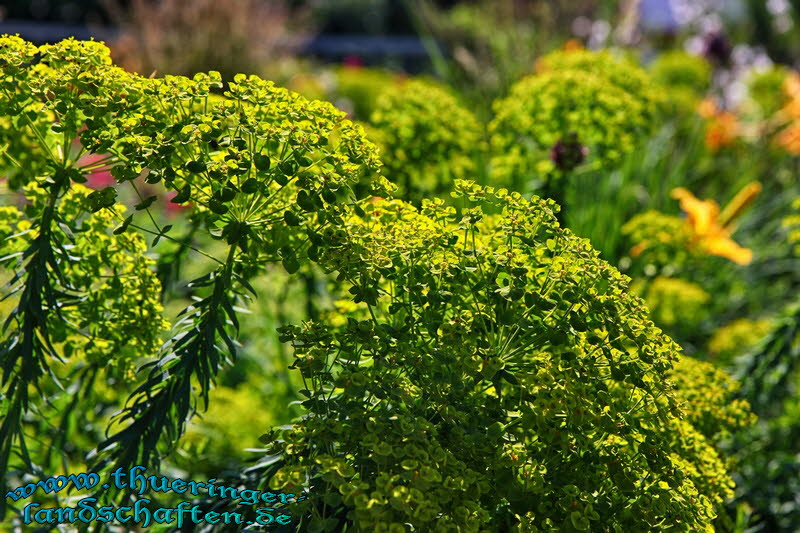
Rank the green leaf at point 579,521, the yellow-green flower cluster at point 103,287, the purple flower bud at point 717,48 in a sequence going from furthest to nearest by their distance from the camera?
1. the purple flower bud at point 717,48
2. the yellow-green flower cluster at point 103,287
3. the green leaf at point 579,521

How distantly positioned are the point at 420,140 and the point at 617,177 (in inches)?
72.0

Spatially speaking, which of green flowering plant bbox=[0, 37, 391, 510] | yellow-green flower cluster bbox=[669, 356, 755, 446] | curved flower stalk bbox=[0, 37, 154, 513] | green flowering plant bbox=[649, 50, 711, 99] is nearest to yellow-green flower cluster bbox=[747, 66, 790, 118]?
green flowering plant bbox=[649, 50, 711, 99]

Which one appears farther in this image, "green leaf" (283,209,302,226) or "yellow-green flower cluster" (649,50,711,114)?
"yellow-green flower cluster" (649,50,711,114)

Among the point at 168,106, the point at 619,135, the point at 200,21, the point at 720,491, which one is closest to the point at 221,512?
the point at 168,106

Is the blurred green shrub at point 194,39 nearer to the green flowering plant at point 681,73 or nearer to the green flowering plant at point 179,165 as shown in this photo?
the green flowering plant at point 681,73

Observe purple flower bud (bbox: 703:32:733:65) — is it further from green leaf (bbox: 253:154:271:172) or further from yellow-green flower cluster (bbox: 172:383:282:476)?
green leaf (bbox: 253:154:271:172)

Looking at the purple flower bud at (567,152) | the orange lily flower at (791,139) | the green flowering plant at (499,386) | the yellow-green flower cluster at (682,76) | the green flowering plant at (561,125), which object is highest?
the yellow-green flower cluster at (682,76)

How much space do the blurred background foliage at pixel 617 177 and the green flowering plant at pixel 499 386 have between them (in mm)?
415

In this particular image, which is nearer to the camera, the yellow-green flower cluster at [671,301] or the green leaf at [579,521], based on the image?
the green leaf at [579,521]

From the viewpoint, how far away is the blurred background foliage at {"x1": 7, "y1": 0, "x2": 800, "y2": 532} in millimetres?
2562

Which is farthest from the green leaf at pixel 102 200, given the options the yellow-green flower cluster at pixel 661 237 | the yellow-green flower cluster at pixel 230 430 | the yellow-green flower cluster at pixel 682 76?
the yellow-green flower cluster at pixel 682 76

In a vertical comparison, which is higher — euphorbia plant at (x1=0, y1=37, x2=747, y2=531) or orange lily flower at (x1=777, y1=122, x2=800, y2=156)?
orange lily flower at (x1=777, y1=122, x2=800, y2=156)

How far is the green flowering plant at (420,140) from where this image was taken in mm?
2551

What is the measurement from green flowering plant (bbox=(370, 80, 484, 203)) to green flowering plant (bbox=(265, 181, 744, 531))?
3.00 feet
